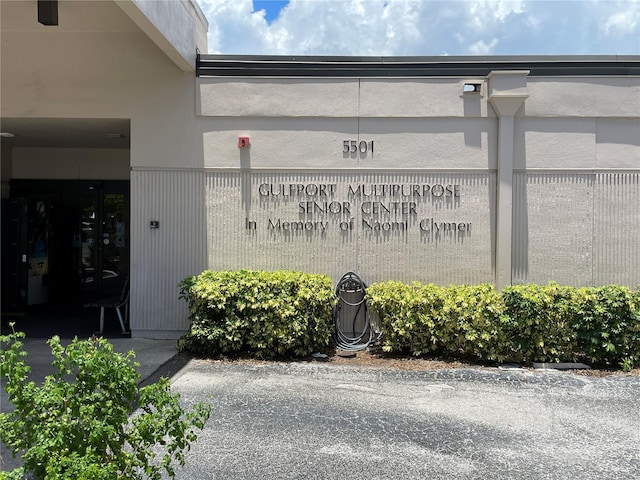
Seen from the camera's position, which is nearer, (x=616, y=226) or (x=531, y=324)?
(x=531, y=324)

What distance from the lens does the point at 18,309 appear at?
10164 mm

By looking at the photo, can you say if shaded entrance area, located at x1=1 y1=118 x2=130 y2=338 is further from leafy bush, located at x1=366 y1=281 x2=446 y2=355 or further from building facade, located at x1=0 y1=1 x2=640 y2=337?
leafy bush, located at x1=366 y1=281 x2=446 y2=355

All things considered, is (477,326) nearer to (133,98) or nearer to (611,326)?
(611,326)

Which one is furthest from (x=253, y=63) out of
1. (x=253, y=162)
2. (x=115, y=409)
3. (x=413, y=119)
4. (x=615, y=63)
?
(x=115, y=409)

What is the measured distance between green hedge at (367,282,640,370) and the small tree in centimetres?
457

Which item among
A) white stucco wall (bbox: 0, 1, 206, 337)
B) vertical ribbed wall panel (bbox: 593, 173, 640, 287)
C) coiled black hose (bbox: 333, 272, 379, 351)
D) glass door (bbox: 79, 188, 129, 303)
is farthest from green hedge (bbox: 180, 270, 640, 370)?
glass door (bbox: 79, 188, 129, 303)

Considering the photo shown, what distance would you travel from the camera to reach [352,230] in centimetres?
794

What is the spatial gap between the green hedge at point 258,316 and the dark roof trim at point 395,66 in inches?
127

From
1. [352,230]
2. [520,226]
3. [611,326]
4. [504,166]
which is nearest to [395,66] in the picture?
[504,166]

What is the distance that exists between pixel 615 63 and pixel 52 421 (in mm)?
8595

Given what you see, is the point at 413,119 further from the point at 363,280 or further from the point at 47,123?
the point at 47,123

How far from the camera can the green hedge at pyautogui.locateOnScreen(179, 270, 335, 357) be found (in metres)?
6.91

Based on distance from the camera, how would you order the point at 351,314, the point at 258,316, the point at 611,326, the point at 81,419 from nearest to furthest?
the point at 81,419 < the point at 611,326 < the point at 258,316 < the point at 351,314

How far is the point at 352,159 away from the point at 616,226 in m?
4.11
